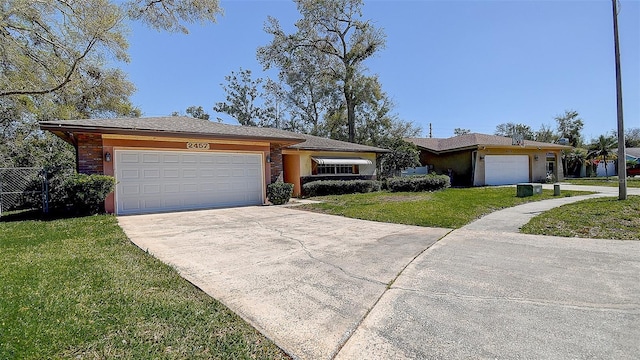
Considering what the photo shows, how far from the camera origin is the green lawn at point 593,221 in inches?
270

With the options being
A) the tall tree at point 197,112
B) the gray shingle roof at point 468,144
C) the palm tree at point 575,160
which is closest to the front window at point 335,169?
the gray shingle roof at point 468,144

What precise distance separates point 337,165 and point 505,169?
43.7 feet

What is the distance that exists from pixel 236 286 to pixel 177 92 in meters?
28.7

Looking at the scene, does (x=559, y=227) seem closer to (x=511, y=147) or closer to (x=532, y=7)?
(x=532, y=7)

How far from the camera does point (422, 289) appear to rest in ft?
12.6

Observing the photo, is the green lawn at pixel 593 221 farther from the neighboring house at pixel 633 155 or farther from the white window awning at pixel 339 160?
the neighboring house at pixel 633 155

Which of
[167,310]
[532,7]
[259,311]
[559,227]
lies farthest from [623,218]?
[167,310]

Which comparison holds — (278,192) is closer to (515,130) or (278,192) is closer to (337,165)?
(337,165)

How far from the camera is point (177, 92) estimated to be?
28047mm

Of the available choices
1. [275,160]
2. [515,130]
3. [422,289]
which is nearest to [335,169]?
[275,160]

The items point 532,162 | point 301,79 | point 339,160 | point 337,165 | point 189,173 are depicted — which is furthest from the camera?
point 301,79

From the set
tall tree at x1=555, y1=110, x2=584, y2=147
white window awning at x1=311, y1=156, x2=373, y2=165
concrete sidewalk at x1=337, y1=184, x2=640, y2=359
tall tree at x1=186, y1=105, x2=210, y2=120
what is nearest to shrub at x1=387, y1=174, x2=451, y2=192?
white window awning at x1=311, y1=156, x2=373, y2=165

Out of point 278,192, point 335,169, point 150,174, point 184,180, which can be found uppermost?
point 335,169

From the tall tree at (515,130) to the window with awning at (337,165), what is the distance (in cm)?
3491
